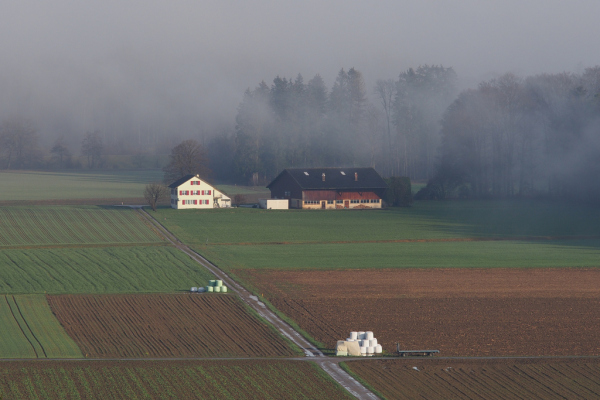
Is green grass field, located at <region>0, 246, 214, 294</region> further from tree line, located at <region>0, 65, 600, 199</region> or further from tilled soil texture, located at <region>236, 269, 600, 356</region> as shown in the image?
tree line, located at <region>0, 65, 600, 199</region>

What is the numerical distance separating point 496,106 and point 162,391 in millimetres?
87496

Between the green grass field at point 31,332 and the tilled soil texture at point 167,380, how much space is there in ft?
5.66

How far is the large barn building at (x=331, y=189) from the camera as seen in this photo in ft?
293

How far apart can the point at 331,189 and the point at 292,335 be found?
57076 millimetres

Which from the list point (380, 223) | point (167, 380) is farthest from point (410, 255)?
point (167, 380)

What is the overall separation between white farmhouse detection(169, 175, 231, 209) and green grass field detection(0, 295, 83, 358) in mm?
44771

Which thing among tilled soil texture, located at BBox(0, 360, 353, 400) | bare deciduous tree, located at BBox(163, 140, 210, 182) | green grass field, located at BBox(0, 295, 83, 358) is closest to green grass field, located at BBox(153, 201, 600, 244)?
bare deciduous tree, located at BBox(163, 140, 210, 182)

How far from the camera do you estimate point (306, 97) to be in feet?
434

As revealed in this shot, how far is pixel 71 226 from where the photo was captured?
2835 inches

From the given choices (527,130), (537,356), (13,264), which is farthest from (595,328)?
(527,130)

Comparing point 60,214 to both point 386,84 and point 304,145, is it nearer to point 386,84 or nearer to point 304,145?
point 304,145

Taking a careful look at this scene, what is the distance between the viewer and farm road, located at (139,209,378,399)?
25931 mm

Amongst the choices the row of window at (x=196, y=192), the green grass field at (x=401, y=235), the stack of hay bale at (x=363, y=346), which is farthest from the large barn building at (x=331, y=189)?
the stack of hay bale at (x=363, y=346)

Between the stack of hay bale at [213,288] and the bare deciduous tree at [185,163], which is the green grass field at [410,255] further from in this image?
the bare deciduous tree at [185,163]
